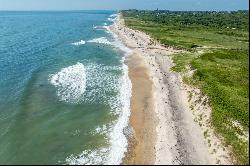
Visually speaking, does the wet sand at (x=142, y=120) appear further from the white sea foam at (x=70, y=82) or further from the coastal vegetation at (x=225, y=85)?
the white sea foam at (x=70, y=82)

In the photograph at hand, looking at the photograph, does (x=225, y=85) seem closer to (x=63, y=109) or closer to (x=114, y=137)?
(x=114, y=137)

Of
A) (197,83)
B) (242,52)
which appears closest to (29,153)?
(197,83)

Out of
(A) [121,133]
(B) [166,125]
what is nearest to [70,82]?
(A) [121,133]

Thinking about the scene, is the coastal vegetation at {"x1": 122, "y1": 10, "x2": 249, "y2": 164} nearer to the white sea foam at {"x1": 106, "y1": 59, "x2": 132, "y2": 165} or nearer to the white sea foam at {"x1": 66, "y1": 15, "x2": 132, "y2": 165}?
the white sea foam at {"x1": 106, "y1": 59, "x2": 132, "y2": 165}

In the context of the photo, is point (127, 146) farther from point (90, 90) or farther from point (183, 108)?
point (90, 90)

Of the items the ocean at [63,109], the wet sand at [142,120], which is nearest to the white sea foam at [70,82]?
the ocean at [63,109]

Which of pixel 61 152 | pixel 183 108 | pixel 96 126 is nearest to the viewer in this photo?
pixel 61 152

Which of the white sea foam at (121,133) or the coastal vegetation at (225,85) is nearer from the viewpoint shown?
the white sea foam at (121,133)

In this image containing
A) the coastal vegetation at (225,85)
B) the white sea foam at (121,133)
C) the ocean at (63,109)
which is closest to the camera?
the white sea foam at (121,133)
